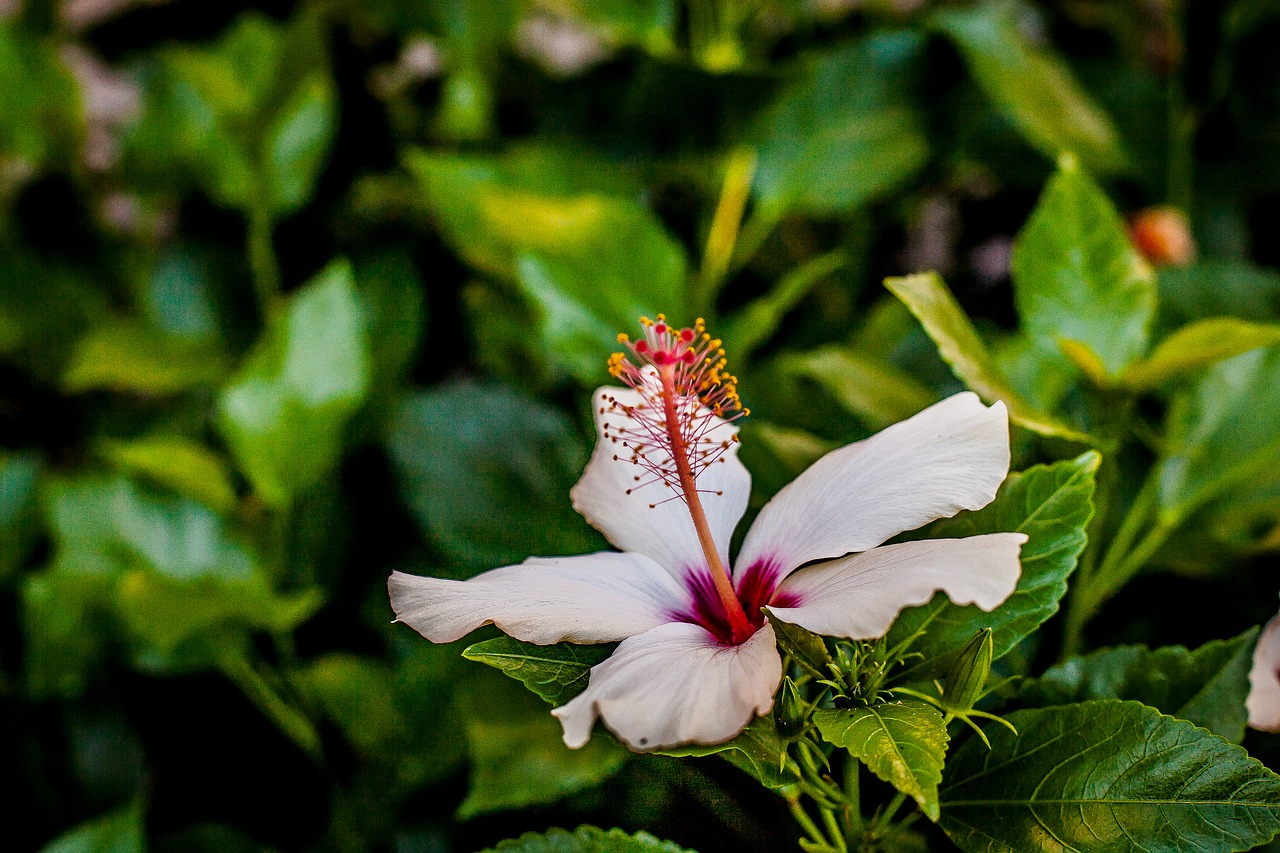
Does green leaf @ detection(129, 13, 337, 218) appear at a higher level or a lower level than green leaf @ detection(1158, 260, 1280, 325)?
higher

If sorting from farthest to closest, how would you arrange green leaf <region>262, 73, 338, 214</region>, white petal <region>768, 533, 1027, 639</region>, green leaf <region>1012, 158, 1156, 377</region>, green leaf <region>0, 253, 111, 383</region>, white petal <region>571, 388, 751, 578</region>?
1. green leaf <region>0, 253, 111, 383</region>
2. green leaf <region>262, 73, 338, 214</region>
3. green leaf <region>1012, 158, 1156, 377</region>
4. white petal <region>571, 388, 751, 578</region>
5. white petal <region>768, 533, 1027, 639</region>

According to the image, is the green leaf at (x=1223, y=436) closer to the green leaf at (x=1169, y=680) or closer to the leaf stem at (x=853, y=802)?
the green leaf at (x=1169, y=680)

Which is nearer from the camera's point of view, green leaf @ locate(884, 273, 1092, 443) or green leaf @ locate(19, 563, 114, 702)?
green leaf @ locate(884, 273, 1092, 443)

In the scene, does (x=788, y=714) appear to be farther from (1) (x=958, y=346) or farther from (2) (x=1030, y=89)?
(2) (x=1030, y=89)

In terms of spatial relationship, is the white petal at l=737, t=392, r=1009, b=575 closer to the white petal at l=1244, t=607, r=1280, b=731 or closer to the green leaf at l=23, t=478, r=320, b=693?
the white petal at l=1244, t=607, r=1280, b=731

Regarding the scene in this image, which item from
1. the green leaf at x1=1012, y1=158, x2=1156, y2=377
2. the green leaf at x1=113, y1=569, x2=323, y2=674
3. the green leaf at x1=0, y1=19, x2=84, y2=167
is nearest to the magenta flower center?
the green leaf at x1=1012, y1=158, x2=1156, y2=377

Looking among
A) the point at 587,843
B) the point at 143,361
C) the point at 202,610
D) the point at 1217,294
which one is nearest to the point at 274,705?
the point at 202,610

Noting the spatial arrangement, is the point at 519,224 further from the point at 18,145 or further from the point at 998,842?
the point at 18,145
